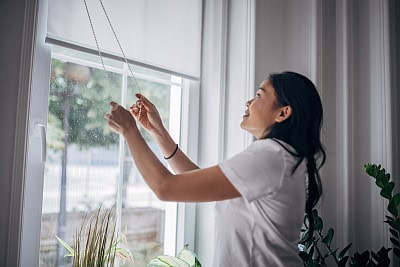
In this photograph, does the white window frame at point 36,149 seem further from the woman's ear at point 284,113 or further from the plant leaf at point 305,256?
the plant leaf at point 305,256

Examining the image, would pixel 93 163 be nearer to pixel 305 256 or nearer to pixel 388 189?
pixel 305 256

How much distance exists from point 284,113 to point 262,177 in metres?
0.27

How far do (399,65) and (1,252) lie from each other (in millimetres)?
1823

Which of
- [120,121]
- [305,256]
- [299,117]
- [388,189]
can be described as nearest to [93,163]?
[120,121]

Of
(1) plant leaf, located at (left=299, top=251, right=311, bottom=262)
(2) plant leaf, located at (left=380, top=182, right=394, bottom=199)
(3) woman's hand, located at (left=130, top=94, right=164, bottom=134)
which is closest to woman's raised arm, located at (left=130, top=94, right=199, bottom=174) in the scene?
(3) woman's hand, located at (left=130, top=94, right=164, bottom=134)

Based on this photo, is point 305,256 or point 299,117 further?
point 305,256

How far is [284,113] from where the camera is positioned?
120cm

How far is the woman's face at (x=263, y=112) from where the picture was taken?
1.22 meters

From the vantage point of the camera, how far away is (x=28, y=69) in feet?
3.83

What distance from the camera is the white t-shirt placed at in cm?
104

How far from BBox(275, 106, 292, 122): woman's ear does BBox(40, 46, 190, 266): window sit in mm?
712

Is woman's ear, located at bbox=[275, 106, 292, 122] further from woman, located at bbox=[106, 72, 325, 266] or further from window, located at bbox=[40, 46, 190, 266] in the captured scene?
window, located at bbox=[40, 46, 190, 266]

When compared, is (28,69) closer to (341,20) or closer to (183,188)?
(183,188)

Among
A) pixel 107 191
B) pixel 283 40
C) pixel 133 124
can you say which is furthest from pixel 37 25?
pixel 283 40
